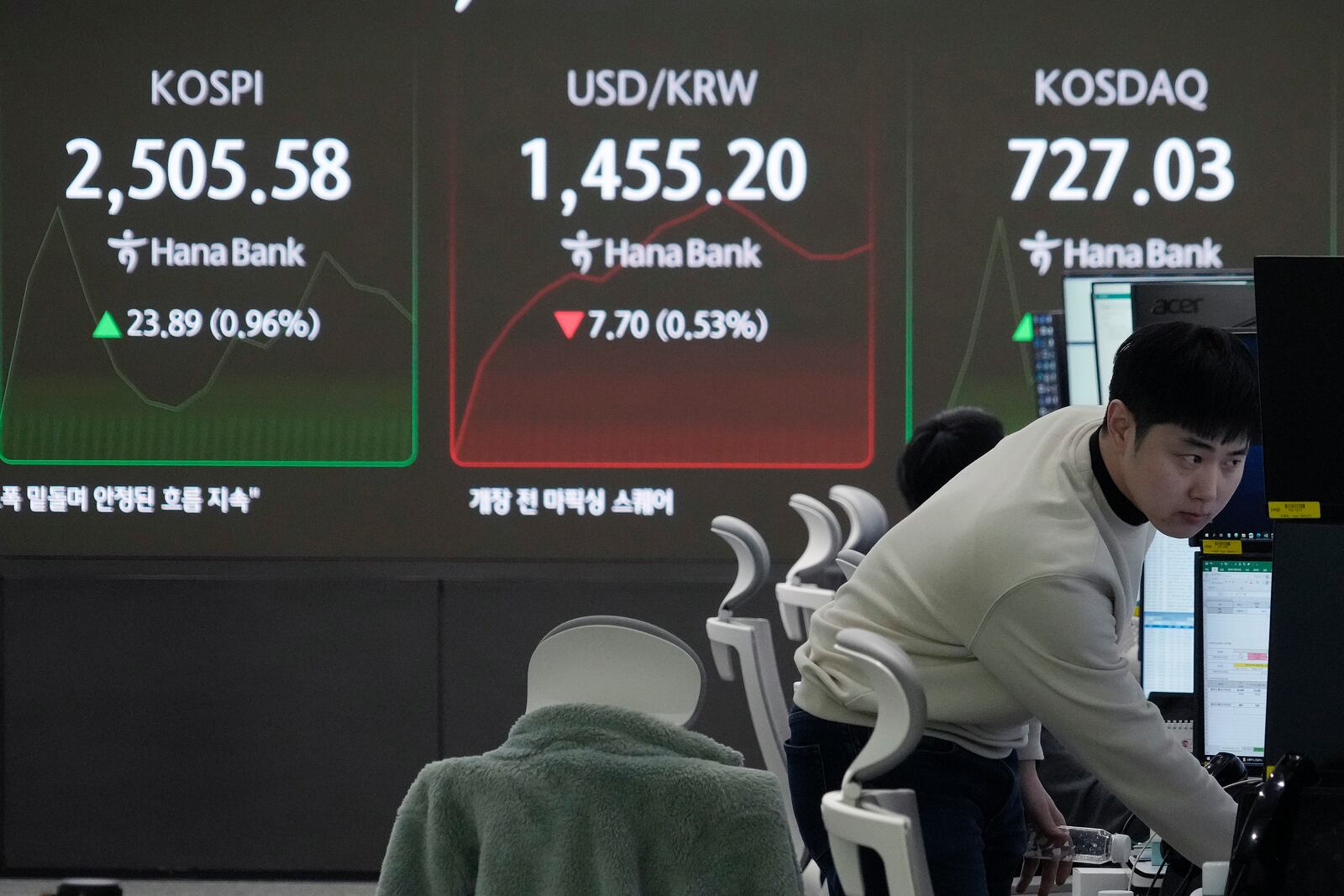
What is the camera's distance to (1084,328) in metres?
2.64

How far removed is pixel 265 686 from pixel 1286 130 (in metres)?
3.14

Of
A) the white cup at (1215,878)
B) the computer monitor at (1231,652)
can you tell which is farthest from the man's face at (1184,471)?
the white cup at (1215,878)

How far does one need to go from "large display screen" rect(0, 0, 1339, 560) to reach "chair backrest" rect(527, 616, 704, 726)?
2558 mm

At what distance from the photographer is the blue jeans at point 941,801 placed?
1.86 m

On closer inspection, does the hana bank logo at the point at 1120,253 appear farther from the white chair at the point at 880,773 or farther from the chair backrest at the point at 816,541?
the white chair at the point at 880,773

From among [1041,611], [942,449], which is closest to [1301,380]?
[1041,611]

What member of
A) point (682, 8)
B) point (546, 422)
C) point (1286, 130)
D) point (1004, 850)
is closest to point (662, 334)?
point (546, 422)

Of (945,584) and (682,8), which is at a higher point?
(682,8)

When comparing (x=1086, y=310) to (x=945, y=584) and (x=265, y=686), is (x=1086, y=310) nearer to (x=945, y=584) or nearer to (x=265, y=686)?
(x=945, y=584)

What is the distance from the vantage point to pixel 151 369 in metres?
4.25

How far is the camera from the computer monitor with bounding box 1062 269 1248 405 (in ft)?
8.48

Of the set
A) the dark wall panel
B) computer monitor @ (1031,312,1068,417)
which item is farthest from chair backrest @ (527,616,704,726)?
the dark wall panel

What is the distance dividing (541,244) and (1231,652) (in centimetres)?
263

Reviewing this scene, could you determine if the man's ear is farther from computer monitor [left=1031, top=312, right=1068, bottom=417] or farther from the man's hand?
computer monitor [left=1031, top=312, right=1068, bottom=417]
